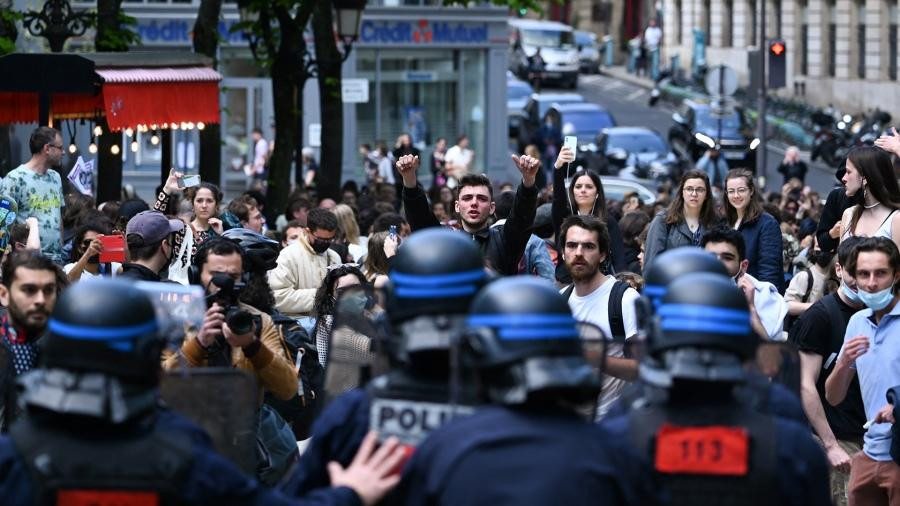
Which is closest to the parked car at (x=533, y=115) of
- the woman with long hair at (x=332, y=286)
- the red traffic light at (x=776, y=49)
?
the red traffic light at (x=776, y=49)

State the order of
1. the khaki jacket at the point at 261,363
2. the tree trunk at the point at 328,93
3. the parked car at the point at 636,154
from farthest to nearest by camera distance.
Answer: the parked car at the point at 636,154 → the tree trunk at the point at 328,93 → the khaki jacket at the point at 261,363

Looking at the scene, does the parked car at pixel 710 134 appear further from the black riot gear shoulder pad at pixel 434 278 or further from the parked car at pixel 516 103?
the black riot gear shoulder pad at pixel 434 278

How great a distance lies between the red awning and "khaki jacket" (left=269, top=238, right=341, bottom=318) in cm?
369

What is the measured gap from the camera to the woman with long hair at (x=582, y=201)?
10.9m

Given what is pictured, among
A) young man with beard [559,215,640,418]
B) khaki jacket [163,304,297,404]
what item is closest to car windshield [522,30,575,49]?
young man with beard [559,215,640,418]

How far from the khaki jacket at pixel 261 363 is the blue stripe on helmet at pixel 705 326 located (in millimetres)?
2525

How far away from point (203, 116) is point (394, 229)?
5.00m

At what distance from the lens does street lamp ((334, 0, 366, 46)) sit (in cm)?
1962

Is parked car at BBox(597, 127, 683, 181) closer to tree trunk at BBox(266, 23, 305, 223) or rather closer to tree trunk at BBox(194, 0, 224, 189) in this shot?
tree trunk at BBox(266, 23, 305, 223)

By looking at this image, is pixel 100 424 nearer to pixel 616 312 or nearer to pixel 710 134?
pixel 616 312

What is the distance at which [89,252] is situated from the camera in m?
9.21

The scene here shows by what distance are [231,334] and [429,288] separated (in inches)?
81.7

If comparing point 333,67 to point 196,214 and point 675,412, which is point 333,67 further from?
point 675,412

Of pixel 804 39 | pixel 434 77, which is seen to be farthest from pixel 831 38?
pixel 434 77
